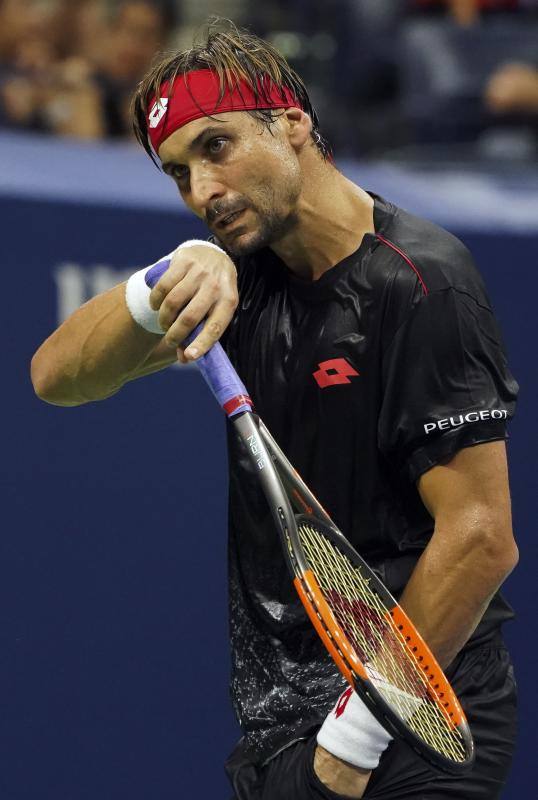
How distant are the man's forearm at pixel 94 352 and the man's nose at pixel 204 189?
30 centimetres

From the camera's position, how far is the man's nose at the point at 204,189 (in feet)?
7.48

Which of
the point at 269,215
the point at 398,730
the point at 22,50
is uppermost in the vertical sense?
the point at 22,50

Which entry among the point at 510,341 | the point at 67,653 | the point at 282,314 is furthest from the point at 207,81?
the point at 67,653

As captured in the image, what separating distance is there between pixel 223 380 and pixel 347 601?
415mm

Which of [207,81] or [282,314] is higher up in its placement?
[207,81]

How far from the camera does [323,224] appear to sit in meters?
2.39

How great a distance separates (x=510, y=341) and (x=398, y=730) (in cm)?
174

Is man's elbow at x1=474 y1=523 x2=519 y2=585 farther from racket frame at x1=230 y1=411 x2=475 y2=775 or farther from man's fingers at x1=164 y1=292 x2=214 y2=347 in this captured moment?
man's fingers at x1=164 y1=292 x2=214 y2=347

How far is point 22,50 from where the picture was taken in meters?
6.05

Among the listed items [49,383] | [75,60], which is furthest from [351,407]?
[75,60]

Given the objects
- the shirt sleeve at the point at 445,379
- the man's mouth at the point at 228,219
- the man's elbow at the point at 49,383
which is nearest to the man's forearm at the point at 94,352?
the man's elbow at the point at 49,383

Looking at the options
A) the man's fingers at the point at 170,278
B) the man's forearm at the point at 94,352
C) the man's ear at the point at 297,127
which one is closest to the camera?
the man's fingers at the point at 170,278

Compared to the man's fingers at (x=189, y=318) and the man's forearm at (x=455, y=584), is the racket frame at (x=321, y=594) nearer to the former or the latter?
the man's forearm at (x=455, y=584)

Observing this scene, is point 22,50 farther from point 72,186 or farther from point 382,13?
point 72,186
